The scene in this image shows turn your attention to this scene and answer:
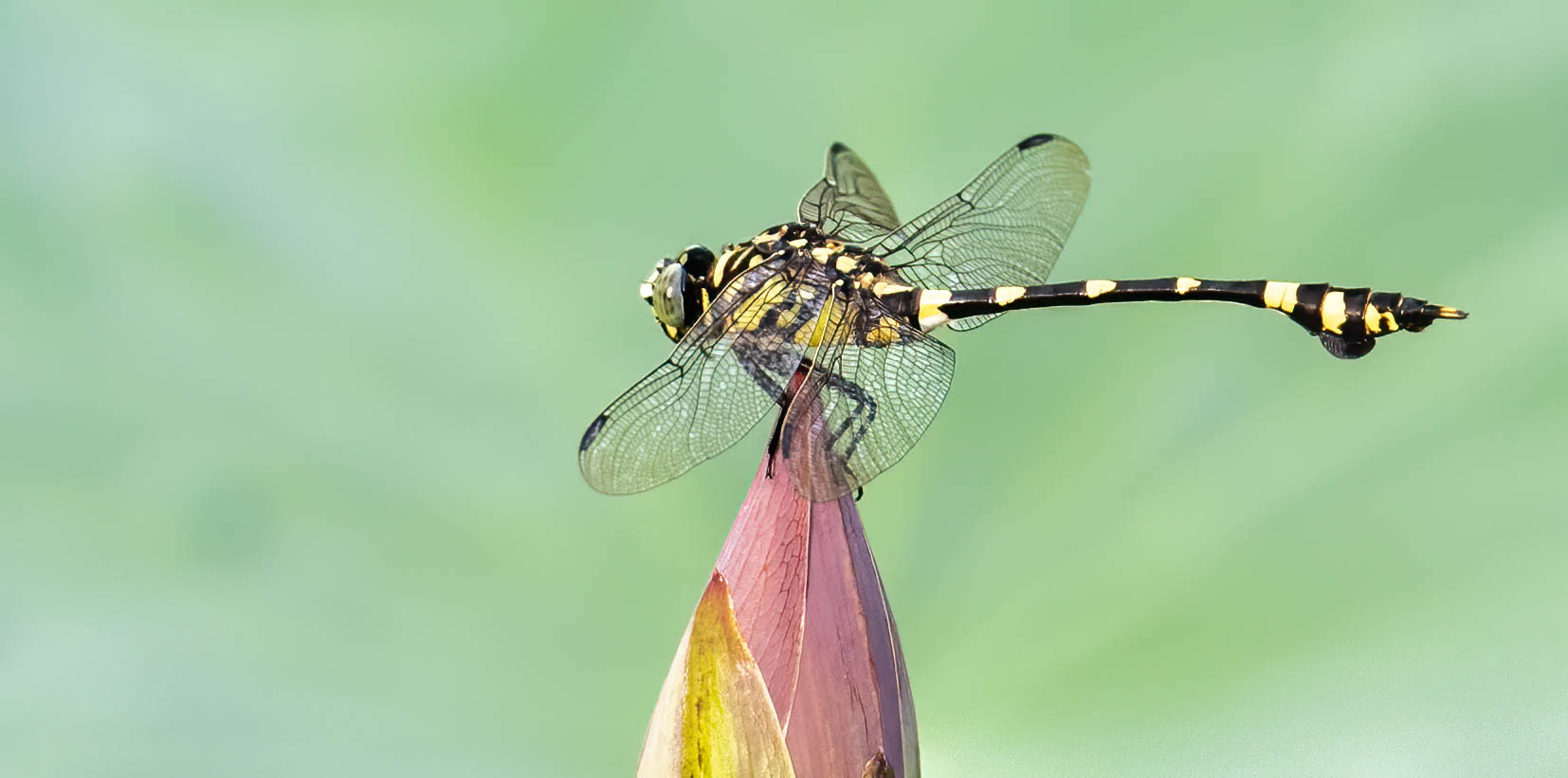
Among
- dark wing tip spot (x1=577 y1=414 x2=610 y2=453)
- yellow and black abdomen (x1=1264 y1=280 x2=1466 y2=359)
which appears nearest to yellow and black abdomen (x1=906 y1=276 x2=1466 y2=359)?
yellow and black abdomen (x1=1264 y1=280 x2=1466 y2=359)

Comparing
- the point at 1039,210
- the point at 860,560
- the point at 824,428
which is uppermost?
the point at 1039,210

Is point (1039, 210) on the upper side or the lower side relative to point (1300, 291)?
upper

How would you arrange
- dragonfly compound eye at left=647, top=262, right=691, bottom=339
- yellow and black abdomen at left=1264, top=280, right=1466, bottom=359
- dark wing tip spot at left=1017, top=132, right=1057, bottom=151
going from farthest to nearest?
dark wing tip spot at left=1017, top=132, right=1057, bottom=151 → dragonfly compound eye at left=647, top=262, right=691, bottom=339 → yellow and black abdomen at left=1264, top=280, right=1466, bottom=359

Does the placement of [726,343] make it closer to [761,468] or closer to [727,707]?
[761,468]

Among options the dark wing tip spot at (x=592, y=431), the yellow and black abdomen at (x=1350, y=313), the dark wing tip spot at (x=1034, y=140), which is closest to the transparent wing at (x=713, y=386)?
the dark wing tip spot at (x=592, y=431)

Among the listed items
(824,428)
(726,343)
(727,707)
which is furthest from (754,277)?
(727,707)

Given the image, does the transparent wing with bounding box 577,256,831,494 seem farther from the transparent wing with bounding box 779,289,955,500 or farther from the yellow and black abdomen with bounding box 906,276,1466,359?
the yellow and black abdomen with bounding box 906,276,1466,359

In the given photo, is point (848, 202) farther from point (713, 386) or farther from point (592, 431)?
point (592, 431)
